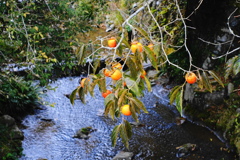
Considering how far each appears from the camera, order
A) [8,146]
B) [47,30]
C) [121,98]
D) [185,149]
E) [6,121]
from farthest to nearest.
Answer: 1. [6,121]
2. [185,149]
3. [8,146]
4. [47,30]
5. [121,98]

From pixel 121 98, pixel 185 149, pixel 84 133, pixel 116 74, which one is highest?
pixel 116 74

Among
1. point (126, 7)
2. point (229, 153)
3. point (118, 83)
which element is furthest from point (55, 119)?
point (126, 7)

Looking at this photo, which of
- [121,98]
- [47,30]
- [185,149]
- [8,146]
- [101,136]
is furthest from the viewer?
[101,136]

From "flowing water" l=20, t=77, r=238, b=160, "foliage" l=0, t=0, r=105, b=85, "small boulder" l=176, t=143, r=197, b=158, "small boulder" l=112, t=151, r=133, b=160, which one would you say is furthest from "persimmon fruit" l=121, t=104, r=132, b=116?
"small boulder" l=176, t=143, r=197, b=158

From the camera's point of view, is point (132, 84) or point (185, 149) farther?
point (185, 149)

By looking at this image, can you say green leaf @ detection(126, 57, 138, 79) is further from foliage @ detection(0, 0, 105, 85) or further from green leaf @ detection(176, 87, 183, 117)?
foliage @ detection(0, 0, 105, 85)

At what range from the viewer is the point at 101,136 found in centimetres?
484

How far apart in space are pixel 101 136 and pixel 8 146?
1.68 metres

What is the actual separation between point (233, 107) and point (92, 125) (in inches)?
112

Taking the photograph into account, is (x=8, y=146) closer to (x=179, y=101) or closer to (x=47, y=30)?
(x=47, y=30)

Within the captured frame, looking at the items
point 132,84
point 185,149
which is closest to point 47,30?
point 132,84

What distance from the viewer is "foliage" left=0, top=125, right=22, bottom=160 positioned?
149 inches

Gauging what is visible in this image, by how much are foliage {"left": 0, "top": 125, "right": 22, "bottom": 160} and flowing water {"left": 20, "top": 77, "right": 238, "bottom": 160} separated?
0.16 metres

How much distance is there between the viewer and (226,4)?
4566mm
